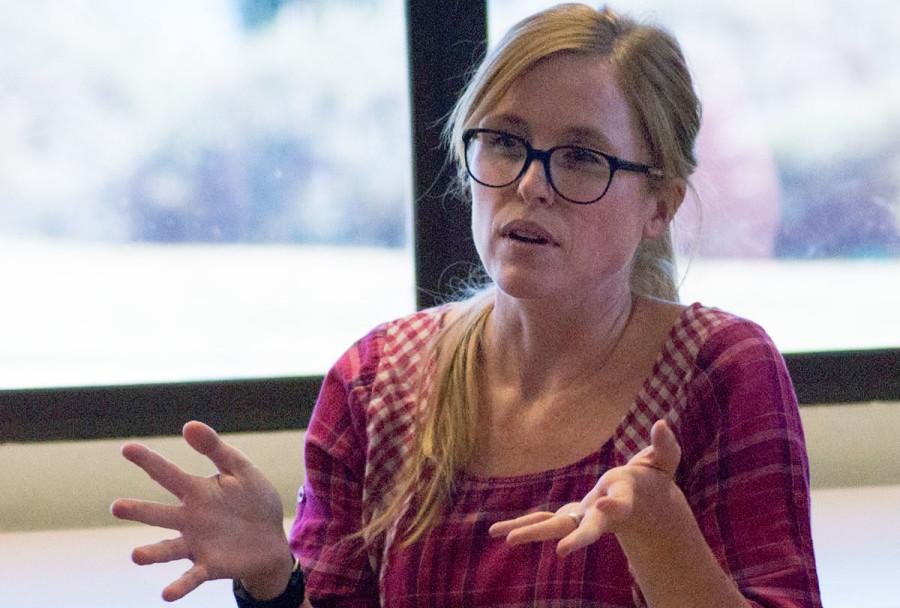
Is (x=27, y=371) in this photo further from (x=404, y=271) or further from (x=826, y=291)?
(x=826, y=291)

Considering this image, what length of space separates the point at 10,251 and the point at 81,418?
13.0 inches

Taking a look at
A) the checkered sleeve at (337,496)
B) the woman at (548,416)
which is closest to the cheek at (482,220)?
the woman at (548,416)

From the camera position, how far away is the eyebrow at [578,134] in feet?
4.24

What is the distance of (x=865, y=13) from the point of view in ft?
7.27

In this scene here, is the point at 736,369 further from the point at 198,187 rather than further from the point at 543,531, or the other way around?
the point at 198,187

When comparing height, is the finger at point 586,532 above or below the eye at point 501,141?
below

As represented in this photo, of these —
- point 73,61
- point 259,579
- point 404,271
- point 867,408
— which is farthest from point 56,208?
point 867,408

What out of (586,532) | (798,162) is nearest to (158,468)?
(586,532)

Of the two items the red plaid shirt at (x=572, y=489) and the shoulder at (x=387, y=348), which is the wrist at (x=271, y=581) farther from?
the shoulder at (x=387, y=348)

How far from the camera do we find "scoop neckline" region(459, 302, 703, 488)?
1309mm

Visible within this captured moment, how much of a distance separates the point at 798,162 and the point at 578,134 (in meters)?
1.05

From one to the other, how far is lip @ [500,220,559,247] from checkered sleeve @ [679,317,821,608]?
0.22 meters

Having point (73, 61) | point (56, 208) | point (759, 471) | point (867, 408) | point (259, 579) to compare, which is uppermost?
point (73, 61)

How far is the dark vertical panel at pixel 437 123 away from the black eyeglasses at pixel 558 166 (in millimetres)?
783
